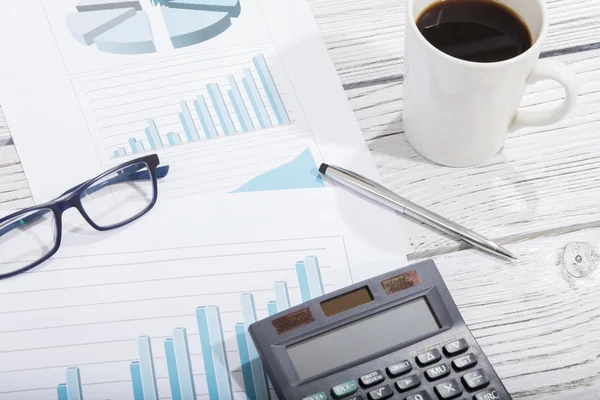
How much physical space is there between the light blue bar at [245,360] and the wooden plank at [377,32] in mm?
216

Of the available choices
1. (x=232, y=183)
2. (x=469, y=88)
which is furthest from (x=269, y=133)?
(x=469, y=88)

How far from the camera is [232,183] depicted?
0.55 metres

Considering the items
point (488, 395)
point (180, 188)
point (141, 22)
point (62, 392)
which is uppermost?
point (141, 22)

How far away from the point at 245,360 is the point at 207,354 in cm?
3

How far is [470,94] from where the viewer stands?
478 millimetres

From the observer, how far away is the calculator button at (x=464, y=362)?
0.45 m

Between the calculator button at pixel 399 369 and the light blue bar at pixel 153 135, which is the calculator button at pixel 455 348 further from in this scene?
the light blue bar at pixel 153 135

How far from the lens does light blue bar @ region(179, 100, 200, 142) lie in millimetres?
564

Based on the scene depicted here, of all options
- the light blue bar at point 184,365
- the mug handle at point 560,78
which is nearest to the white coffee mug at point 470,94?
the mug handle at point 560,78

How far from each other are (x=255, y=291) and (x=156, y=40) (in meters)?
0.23

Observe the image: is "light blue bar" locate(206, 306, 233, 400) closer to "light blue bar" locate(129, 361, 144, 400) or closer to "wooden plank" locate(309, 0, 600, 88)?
"light blue bar" locate(129, 361, 144, 400)

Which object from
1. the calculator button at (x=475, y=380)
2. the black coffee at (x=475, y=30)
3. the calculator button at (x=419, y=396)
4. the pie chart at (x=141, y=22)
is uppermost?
the pie chart at (x=141, y=22)

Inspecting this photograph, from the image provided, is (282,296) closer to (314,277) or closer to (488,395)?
(314,277)

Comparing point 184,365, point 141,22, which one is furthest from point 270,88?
point 184,365
